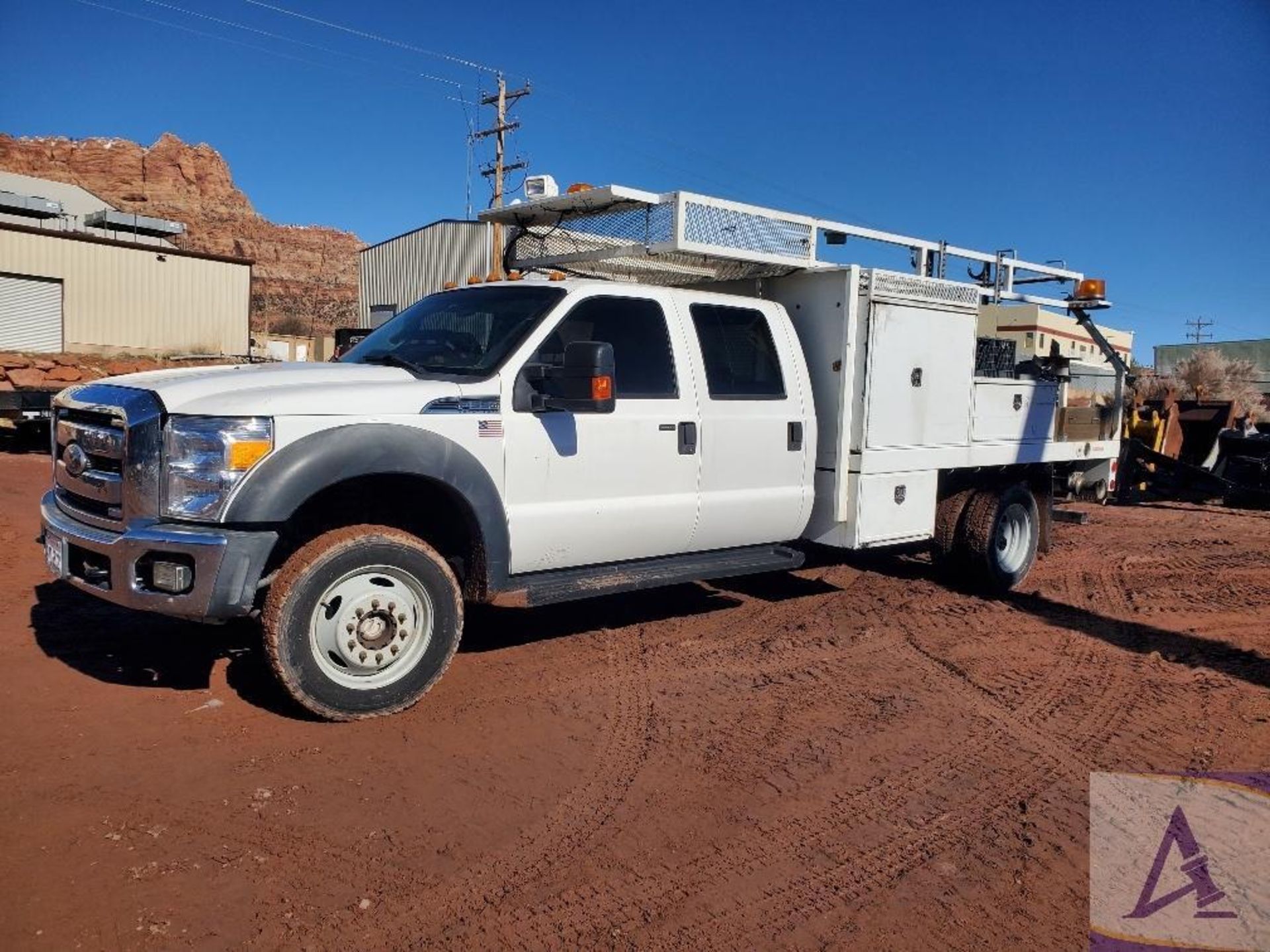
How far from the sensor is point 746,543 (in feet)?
19.4

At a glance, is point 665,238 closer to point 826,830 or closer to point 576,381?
point 576,381

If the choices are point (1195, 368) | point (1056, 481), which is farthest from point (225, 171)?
point (1056, 481)

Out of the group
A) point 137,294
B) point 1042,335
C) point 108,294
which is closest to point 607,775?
point 1042,335

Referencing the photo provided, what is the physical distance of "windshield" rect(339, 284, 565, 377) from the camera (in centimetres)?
486

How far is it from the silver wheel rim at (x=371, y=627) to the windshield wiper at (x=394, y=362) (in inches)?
44.7

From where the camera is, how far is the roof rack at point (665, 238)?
5.63 meters

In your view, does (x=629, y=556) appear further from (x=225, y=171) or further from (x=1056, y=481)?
(x=225, y=171)

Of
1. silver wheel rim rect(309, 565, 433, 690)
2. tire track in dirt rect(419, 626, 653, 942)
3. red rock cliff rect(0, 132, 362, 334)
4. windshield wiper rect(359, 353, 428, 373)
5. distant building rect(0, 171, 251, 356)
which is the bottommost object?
tire track in dirt rect(419, 626, 653, 942)

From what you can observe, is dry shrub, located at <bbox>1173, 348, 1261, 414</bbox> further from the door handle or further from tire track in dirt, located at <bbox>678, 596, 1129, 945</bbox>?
the door handle

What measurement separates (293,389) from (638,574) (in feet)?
6.92

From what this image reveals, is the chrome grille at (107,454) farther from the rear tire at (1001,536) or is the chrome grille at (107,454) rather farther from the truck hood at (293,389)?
the rear tire at (1001,536)

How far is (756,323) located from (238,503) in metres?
3.43

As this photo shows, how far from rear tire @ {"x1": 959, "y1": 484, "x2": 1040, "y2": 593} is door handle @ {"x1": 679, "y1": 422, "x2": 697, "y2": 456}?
307 cm

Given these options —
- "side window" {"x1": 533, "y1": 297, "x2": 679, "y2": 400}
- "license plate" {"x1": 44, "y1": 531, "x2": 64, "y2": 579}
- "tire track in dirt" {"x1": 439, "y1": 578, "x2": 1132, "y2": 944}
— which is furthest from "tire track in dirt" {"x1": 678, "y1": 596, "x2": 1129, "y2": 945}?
"license plate" {"x1": 44, "y1": 531, "x2": 64, "y2": 579}
